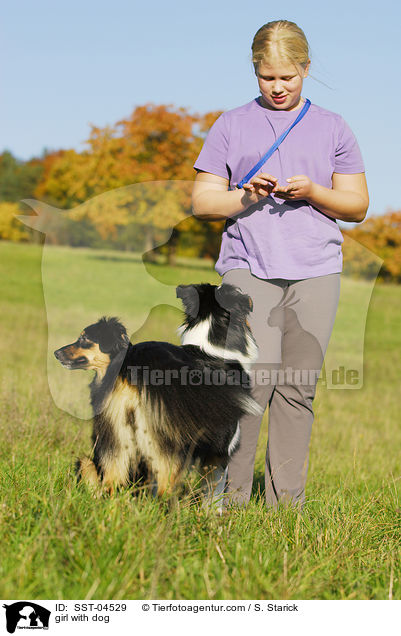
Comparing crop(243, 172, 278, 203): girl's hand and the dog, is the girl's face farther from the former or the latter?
the dog

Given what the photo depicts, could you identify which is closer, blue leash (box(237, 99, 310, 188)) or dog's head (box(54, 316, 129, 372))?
dog's head (box(54, 316, 129, 372))

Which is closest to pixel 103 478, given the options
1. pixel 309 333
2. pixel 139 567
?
pixel 139 567

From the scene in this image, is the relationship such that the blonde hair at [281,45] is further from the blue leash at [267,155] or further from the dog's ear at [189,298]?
the dog's ear at [189,298]

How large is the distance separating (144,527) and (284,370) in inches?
50.7

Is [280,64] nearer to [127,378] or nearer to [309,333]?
[309,333]

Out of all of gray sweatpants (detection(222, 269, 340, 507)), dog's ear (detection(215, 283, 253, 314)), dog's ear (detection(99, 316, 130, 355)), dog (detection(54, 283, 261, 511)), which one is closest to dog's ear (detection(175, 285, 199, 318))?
dog (detection(54, 283, 261, 511))

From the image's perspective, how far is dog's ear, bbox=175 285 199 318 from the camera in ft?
9.84

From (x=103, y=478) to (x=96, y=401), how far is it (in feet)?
1.29

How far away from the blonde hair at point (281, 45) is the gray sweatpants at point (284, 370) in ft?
3.52

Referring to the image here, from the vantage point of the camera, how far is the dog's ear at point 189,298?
2998mm

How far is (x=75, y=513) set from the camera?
2.44 meters
